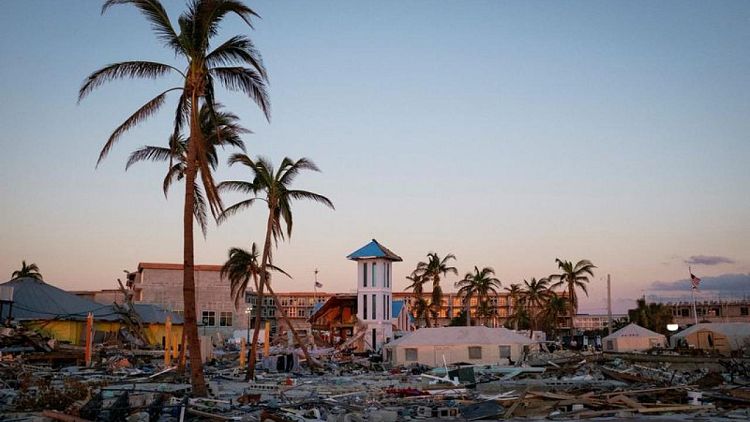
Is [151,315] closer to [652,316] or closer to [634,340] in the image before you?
[634,340]

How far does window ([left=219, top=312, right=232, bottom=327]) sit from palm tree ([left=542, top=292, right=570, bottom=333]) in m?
44.2

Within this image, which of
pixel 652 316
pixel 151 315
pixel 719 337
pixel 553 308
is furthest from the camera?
pixel 553 308

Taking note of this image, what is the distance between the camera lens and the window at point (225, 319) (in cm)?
10019

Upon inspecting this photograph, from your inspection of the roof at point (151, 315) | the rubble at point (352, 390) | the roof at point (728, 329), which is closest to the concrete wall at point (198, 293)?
the roof at point (151, 315)

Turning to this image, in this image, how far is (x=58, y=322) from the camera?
61.4m

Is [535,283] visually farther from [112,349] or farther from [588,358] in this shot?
[112,349]

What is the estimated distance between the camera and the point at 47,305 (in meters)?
62.7

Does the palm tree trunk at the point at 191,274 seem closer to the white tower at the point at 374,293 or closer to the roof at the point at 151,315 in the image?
the white tower at the point at 374,293

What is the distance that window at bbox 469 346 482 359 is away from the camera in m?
51.0

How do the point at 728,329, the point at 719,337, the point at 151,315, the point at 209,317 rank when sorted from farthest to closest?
the point at 209,317, the point at 151,315, the point at 728,329, the point at 719,337

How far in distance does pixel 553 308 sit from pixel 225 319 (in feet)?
150

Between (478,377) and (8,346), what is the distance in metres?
28.4

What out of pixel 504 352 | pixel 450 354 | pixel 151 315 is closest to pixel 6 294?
pixel 151 315

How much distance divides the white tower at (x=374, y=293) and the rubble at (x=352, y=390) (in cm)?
1404
